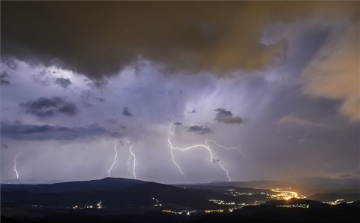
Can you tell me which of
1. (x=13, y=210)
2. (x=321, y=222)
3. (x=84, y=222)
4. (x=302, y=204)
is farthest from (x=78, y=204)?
(x=321, y=222)

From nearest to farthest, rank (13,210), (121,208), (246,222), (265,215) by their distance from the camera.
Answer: (246,222) → (265,215) → (13,210) → (121,208)

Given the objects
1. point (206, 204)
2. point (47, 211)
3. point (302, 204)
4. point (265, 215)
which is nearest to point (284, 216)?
point (265, 215)

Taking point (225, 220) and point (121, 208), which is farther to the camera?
point (121, 208)

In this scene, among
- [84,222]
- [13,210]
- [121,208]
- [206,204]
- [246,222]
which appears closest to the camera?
[246,222]

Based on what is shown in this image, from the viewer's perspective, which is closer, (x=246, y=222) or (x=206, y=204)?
(x=246, y=222)

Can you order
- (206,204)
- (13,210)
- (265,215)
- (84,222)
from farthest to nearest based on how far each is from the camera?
(206,204) < (13,210) < (265,215) < (84,222)

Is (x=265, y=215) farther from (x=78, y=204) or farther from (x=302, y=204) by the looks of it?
(x=78, y=204)

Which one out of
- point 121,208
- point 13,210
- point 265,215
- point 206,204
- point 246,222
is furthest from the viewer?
point 206,204

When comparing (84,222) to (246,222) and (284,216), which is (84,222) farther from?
(284,216)
